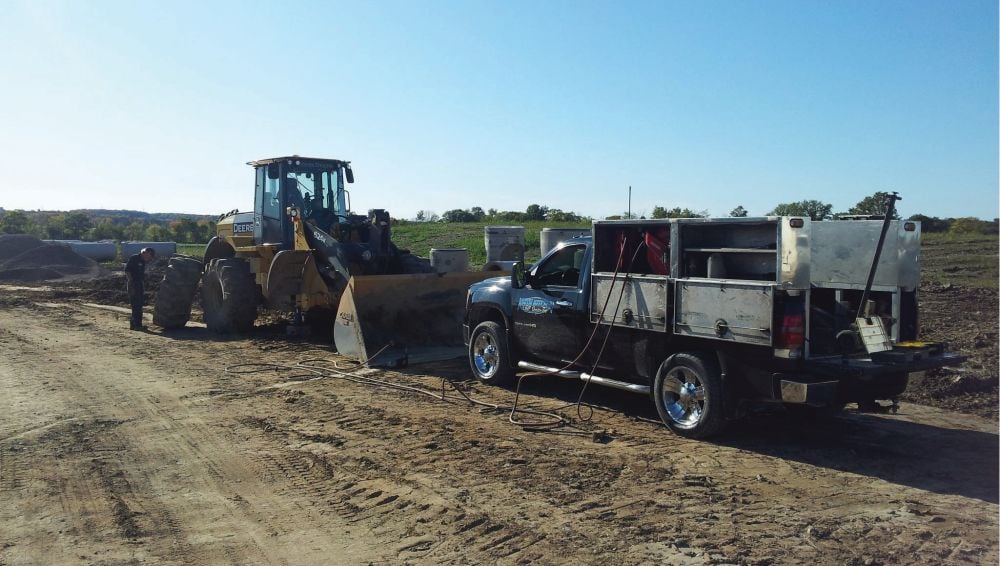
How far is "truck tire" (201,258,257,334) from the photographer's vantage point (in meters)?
14.4

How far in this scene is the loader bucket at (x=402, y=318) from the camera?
11.5 meters

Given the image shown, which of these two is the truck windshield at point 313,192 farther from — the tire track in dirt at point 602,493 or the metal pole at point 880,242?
the metal pole at point 880,242

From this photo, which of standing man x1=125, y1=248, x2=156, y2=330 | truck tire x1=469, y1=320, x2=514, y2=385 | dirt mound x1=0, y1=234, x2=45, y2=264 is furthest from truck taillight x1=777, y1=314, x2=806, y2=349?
dirt mound x1=0, y1=234, x2=45, y2=264

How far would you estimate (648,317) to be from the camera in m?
7.88

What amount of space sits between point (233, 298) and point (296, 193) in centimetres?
225

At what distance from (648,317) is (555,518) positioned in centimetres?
294

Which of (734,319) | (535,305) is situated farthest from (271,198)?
(734,319)

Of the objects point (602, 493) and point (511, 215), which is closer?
point (602, 493)

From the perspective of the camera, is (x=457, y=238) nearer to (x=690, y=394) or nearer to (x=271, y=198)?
(x=271, y=198)

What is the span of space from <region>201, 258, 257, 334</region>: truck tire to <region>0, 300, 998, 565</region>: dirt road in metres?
4.62

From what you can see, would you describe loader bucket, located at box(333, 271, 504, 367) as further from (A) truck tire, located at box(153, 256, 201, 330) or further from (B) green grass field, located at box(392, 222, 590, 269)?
(B) green grass field, located at box(392, 222, 590, 269)

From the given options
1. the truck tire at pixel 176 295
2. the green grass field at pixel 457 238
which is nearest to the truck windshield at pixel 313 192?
the truck tire at pixel 176 295

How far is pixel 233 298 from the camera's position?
47.3 feet

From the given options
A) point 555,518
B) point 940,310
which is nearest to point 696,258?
point 555,518
